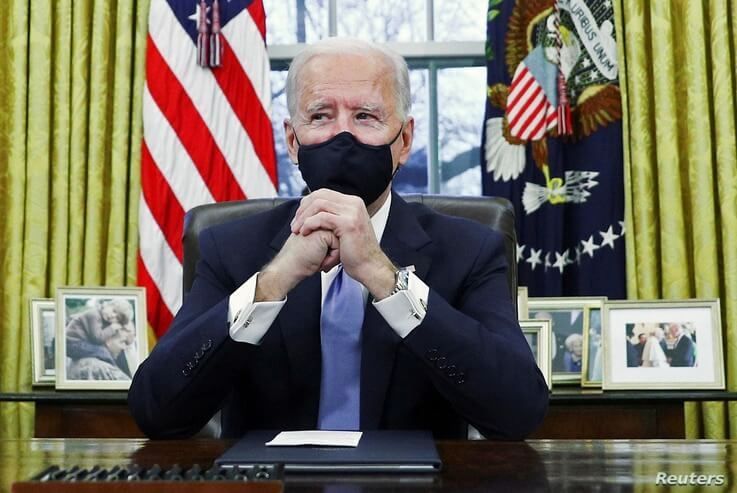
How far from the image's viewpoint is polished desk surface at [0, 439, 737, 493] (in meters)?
1.12

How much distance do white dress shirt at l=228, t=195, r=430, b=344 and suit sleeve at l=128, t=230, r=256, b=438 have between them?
0.02m

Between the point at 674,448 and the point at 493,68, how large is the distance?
218 cm

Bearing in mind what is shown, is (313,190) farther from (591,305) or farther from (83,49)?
(83,49)

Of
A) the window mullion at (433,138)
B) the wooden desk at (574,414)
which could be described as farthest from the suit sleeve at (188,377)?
the window mullion at (433,138)

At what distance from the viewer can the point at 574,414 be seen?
9.18 ft

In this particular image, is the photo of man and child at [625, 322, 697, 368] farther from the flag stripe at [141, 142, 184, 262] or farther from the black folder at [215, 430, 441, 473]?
the black folder at [215, 430, 441, 473]

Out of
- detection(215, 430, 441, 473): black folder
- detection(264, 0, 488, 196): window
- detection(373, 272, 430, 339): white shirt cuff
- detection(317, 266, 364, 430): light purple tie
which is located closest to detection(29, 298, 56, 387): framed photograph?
detection(264, 0, 488, 196): window

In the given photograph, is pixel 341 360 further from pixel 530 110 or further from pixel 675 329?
pixel 530 110

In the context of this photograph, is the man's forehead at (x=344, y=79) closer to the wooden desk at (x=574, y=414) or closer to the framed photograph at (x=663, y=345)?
the wooden desk at (x=574, y=414)

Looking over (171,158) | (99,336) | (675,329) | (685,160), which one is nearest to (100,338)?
(99,336)

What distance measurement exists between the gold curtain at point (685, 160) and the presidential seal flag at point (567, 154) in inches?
2.1

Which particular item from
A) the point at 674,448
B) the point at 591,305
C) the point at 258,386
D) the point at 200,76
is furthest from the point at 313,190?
the point at 200,76

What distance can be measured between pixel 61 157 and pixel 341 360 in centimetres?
195

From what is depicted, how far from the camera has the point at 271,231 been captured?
1995 millimetres
